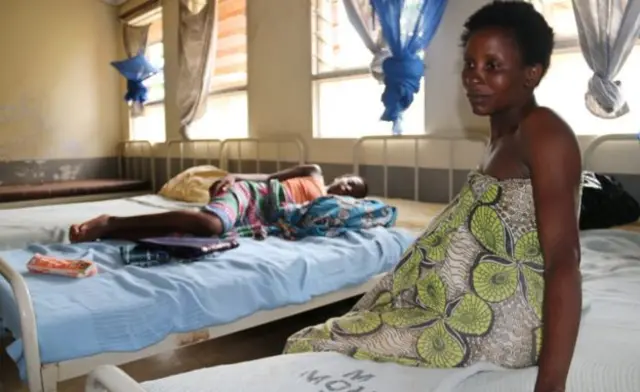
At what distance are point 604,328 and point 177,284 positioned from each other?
3.77 ft

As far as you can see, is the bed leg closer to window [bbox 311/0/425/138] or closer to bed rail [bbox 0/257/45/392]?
bed rail [bbox 0/257/45/392]

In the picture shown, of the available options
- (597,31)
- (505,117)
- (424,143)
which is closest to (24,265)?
(505,117)

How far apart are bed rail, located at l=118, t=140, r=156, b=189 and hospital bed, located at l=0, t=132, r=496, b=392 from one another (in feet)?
10.7

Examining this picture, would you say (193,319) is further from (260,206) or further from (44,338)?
(260,206)

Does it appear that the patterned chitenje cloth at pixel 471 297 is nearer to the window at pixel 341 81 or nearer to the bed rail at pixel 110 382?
the bed rail at pixel 110 382

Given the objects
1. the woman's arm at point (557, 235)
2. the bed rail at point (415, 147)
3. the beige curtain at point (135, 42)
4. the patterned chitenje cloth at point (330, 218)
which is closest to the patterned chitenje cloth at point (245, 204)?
the patterned chitenje cloth at point (330, 218)

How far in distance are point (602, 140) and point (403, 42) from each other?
1.09 meters

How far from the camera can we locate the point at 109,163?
5.79 metres

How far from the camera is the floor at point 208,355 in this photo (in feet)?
7.47

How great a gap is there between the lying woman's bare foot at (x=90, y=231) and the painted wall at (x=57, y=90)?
3444mm

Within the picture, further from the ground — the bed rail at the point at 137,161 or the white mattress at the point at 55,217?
the bed rail at the point at 137,161

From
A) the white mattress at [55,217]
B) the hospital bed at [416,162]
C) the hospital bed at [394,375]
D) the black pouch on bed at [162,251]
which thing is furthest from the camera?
the hospital bed at [416,162]

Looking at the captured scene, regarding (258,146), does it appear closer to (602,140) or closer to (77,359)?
(602,140)

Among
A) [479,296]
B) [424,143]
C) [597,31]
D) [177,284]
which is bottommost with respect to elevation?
[177,284]
